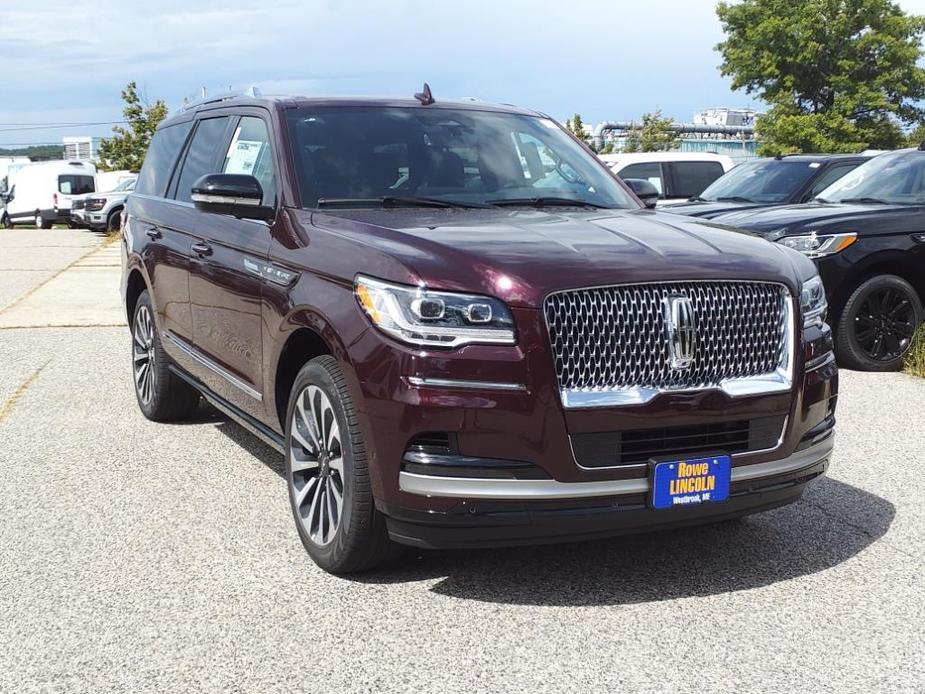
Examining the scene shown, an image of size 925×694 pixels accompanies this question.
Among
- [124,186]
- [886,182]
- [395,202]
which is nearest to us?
[395,202]

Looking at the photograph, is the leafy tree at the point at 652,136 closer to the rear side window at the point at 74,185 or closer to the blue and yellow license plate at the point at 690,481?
the rear side window at the point at 74,185

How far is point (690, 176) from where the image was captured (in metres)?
17.3

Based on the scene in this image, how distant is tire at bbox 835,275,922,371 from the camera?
9.05 m

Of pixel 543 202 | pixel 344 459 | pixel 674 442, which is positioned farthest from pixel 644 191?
pixel 344 459

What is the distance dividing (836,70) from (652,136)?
9485 millimetres

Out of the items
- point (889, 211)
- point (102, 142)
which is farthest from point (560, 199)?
point (102, 142)

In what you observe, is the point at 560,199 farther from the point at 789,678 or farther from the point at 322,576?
the point at 789,678

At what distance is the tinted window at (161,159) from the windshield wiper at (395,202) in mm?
2215

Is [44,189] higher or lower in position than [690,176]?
lower

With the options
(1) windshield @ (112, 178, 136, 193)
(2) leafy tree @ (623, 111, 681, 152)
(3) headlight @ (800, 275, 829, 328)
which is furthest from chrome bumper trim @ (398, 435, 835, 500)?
(2) leafy tree @ (623, 111, 681, 152)

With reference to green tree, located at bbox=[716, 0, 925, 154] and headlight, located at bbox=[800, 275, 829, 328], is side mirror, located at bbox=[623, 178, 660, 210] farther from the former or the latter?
green tree, located at bbox=[716, 0, 925, 154]

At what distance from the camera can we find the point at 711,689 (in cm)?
348

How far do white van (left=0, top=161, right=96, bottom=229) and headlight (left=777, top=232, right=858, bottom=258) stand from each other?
37.3 m

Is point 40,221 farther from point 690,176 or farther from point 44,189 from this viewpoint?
point 690,176
